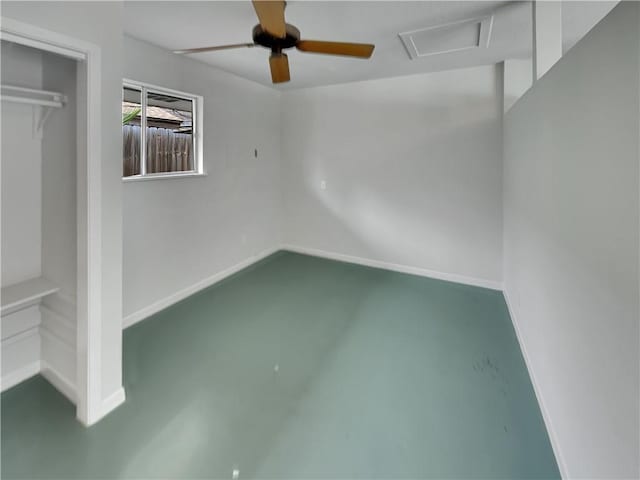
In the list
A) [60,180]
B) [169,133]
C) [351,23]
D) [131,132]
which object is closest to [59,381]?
[60,180]

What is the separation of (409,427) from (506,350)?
4.11ft

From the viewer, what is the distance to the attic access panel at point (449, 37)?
8.44 feet

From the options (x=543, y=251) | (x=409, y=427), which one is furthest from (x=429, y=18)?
(x=409, y=427)

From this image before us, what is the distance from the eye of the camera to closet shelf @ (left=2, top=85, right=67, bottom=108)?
5.84 ft

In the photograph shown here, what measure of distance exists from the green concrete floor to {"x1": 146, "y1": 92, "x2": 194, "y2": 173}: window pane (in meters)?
1.50

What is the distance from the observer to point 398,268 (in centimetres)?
460

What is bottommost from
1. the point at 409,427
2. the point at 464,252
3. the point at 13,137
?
the point at 409,427

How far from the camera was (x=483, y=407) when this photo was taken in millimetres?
2025

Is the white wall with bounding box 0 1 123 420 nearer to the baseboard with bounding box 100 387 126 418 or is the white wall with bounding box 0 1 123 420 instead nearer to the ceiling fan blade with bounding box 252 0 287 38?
the baseboard with bounding box 100 387 126 418

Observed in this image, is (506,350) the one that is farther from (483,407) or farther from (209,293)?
(209,293)

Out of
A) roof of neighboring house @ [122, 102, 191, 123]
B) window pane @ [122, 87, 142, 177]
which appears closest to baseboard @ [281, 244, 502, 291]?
roof of neighboring house @ [122, 102, 191, 123]

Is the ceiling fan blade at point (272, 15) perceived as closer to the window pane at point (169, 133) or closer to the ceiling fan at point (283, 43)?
the ceiling fan at point (283, 43)

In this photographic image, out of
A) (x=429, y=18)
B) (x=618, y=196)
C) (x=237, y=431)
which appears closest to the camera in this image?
(x=618, y=196)

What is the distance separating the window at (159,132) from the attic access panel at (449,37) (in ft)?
7.43
